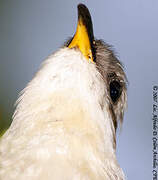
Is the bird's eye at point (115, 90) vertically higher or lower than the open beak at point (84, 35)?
lower

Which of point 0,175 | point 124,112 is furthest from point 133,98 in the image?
point 0,175

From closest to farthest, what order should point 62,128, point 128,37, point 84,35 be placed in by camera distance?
point 62,128 → point 84,35 → point 128,37

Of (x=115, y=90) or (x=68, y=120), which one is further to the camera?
(x=115, y=90)

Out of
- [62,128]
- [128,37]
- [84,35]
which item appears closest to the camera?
[62,128]

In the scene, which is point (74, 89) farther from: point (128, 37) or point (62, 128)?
point (128, 37)

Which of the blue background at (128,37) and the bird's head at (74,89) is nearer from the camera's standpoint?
the bird's head at (74,89)

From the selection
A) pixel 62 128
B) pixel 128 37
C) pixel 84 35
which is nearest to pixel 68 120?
pixel 62 128

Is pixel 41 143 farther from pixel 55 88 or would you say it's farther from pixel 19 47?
pixel 19 47
